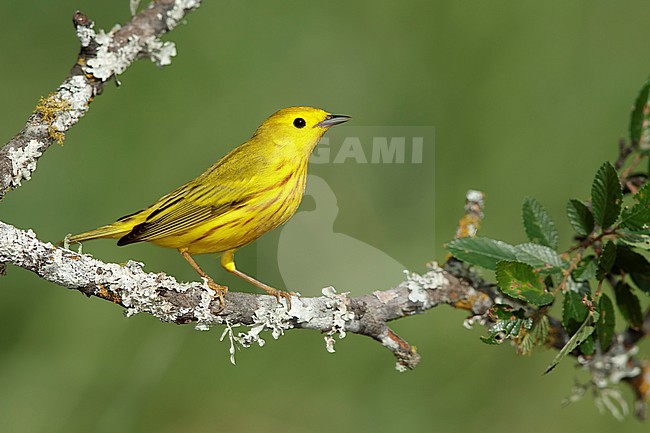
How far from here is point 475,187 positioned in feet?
15.1

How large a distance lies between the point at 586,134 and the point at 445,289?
2206 mm

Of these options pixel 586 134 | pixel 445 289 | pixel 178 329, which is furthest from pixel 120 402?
pixel 586 134

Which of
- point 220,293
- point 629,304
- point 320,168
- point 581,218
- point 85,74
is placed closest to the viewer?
point 85,74

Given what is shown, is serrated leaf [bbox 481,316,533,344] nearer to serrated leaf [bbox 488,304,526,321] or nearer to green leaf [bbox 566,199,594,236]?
serrated leaf [bbox 488,304,526,321]

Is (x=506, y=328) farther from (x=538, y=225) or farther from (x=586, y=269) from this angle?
(x=538, y=225)

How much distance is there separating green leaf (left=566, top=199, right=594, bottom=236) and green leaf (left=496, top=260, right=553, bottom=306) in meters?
0.30

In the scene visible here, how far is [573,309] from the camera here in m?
2.53

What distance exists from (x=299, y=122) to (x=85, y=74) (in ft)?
3.07

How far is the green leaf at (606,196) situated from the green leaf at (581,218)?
6cm

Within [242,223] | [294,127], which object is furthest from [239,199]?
[294,127]

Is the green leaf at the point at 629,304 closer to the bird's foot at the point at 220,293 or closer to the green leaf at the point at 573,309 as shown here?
the green leaf at the point at 573,309

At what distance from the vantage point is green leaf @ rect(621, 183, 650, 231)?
2420 millimetres

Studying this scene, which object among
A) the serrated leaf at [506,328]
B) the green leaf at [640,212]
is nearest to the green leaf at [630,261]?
the green leaf at [640,212]

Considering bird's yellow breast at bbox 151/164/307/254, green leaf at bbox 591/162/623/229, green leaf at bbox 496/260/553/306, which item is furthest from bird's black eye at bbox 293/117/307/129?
green leaf at bbox 591/162/623/229
